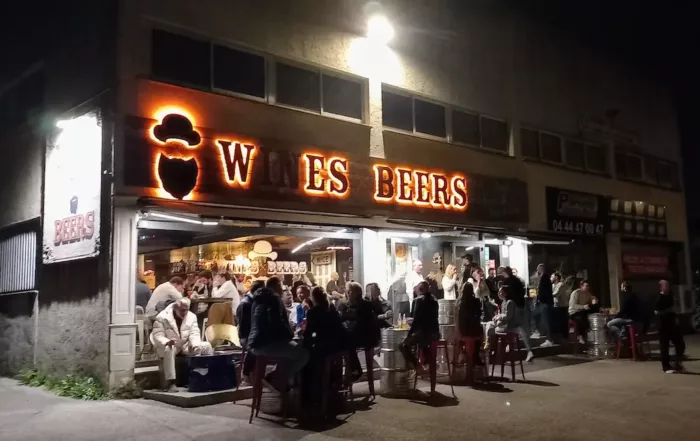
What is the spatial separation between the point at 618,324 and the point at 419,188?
17.7ft

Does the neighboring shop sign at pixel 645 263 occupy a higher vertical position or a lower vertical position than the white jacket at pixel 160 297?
higher

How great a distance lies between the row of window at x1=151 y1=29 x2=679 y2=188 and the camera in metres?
11.9

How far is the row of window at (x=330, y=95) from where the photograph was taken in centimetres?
1188

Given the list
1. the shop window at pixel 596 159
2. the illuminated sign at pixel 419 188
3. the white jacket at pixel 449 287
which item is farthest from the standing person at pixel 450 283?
the shop window at pixel 596 159

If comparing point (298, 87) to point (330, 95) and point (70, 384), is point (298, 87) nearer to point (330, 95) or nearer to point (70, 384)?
point (330, 95)

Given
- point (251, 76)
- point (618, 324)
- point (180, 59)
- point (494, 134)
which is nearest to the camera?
point (180, 59)

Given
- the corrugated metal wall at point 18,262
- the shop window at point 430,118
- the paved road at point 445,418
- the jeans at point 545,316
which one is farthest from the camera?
the shop window at point 430,118

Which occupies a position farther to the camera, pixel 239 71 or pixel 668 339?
pixel 239 71

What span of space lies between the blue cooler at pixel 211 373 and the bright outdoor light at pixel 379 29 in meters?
A: 8.27

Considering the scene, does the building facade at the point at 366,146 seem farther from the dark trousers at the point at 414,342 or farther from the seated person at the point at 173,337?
the dark trousers at the point at 414,342

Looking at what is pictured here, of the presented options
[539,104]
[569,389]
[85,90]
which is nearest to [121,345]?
[85,90]

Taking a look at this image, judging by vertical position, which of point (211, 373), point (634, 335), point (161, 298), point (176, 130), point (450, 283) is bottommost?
point (211, 373)

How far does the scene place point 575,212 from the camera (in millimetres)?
19625

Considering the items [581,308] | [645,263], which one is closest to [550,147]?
[581,308]
